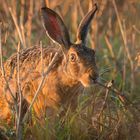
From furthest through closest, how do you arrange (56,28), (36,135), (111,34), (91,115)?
(111,34)
(56,28)
(91,115)
(36,135)

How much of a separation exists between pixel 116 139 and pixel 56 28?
1.12 metres

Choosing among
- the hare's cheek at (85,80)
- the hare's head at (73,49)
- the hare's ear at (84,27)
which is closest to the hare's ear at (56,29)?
the hare's head at (73,49)

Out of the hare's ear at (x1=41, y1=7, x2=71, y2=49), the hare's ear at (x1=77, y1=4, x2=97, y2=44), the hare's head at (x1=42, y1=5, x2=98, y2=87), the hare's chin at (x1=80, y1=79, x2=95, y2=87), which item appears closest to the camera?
the hare's chin at (x1=80, y1=79, x2=95, y2=87)

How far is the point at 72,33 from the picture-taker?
8.80m

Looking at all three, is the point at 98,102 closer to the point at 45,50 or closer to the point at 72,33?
the point at 45,50

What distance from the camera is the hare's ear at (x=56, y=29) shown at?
5.25 meters

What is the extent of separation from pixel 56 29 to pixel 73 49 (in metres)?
0.22

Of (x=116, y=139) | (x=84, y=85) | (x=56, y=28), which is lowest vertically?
(x=116, y=139)

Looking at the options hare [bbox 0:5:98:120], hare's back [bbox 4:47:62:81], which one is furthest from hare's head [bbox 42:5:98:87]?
hare's back [bbox 4:47:62:81]

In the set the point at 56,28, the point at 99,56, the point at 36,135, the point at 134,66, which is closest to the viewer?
the point at 36,135

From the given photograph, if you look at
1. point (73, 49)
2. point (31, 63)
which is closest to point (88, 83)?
point (73, 49)

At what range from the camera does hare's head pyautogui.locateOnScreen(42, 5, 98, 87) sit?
5.15 m

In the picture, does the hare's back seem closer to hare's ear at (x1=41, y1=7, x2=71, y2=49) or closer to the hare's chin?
hare's ear at (x1=41, y1=7, x2=71, y2=49)

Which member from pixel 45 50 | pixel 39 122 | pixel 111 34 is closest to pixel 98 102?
pixel 45 50
